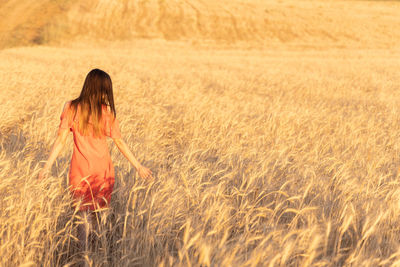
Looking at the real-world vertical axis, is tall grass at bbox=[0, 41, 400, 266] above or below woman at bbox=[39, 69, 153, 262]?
below

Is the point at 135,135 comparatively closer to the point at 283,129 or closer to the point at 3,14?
the point at 283,129

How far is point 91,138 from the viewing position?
2.86m

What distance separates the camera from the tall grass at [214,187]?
209 cm

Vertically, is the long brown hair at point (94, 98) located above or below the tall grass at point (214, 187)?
above

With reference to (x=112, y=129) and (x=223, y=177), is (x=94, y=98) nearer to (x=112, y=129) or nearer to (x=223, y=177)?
(x=112, y=129)

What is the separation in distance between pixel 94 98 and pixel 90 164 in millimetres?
497

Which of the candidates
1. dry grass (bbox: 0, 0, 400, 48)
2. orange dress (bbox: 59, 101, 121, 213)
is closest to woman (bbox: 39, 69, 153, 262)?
orange dress (bbox: 59, 101, 121, 213)

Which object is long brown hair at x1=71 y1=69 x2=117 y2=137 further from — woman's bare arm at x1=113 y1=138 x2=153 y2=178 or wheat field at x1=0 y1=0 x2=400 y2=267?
wheat field at x1=0 y1=0 x2=400 y2=267

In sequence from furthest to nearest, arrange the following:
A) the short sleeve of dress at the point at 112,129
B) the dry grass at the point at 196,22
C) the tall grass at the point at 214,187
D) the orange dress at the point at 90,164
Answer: the dry grass at the point at 196,22 < the short sleeve of dress at the point at 112,129 < the orange dress at the point at 90,164 < the tall grass at the point at 214,187

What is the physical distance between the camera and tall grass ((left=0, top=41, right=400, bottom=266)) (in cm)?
209

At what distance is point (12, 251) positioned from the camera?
2084mm

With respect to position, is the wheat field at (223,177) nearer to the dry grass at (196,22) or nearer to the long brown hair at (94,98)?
the long brown hair at (94,98)

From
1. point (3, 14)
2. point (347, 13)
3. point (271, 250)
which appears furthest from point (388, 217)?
point (347, 13)

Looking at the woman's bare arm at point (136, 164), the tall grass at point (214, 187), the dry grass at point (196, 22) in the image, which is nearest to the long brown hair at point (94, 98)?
the woman's bare arm at point (136, 164)
